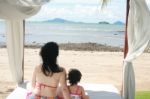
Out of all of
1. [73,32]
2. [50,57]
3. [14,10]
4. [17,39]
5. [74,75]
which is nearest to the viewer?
[50,57]

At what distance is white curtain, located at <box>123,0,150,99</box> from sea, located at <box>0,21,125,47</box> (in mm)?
18988

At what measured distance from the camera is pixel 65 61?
45.6ft

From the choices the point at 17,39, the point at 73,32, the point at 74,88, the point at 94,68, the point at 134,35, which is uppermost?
the point at 134,35

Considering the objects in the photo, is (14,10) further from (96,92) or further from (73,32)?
(73,32)

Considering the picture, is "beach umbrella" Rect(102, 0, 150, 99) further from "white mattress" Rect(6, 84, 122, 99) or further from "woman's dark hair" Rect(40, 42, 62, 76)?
"woman's dark hair" Rect(40, 42, 62, 76)

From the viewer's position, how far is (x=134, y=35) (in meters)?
5.07

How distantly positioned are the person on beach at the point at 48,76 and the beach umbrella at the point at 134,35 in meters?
1.47

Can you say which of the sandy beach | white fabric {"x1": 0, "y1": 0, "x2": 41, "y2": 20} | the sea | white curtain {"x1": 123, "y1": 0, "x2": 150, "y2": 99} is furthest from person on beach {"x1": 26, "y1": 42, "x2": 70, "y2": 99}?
the sea

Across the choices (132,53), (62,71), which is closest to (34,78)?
(62,71)

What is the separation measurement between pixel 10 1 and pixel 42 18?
1327 inches

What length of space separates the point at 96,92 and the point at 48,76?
170 cm

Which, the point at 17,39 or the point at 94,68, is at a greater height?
the point at 17,39

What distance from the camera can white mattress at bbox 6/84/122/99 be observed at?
16.3 ft

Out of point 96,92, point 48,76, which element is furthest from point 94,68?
point 48,76
